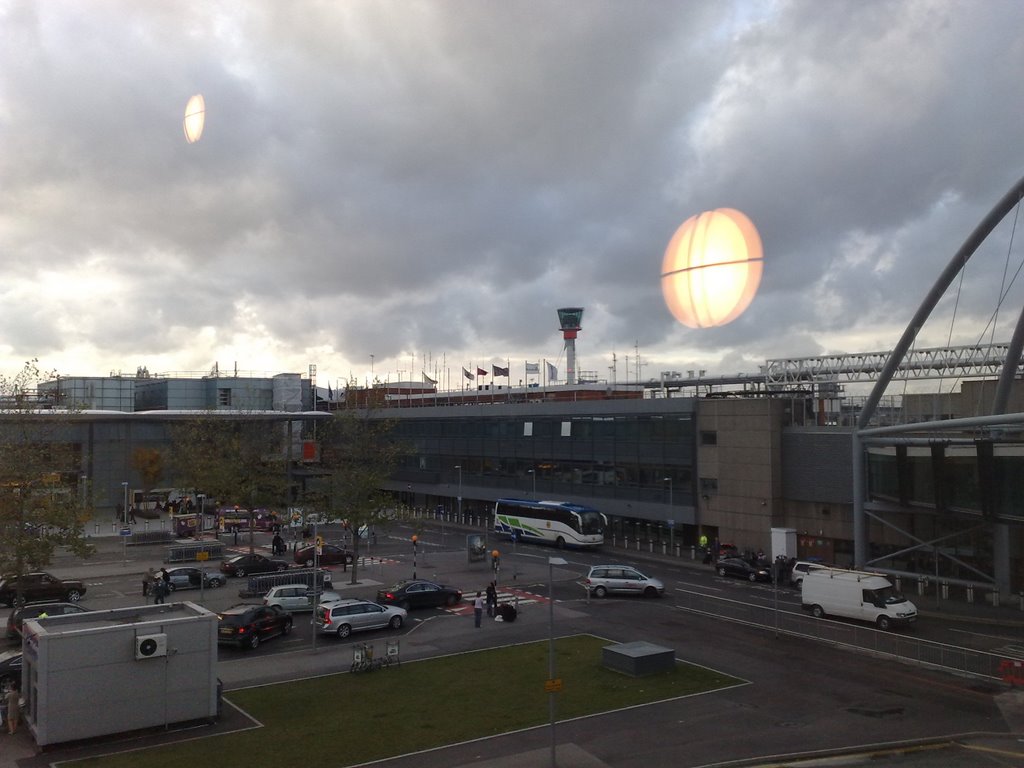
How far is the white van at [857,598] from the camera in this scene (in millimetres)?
32281

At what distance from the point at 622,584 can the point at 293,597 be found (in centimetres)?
1545

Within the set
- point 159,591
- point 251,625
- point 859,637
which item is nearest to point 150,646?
point 251,625

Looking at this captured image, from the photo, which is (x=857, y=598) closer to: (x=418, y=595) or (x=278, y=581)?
(x=418, y=595)

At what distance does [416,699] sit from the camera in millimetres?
23141

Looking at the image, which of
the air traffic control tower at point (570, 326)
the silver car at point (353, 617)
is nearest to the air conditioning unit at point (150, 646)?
the silver car at point (353, 617)

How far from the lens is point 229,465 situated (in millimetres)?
55969

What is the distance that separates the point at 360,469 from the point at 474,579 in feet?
28.9

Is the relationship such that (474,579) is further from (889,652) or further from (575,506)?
(889,652)

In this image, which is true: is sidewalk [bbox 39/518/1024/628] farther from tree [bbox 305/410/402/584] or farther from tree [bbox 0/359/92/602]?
tree [bbox 0/359/92/602]

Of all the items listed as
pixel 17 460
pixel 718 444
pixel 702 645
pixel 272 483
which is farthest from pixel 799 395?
pixel 17 460

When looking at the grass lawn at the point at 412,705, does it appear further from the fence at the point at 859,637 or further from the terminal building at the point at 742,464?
the terminal building at the point at 742,464

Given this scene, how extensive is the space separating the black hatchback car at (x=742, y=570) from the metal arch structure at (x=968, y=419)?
4.87m

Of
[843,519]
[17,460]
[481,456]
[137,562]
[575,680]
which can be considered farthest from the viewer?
[481,456]

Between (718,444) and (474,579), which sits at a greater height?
(718,444)
